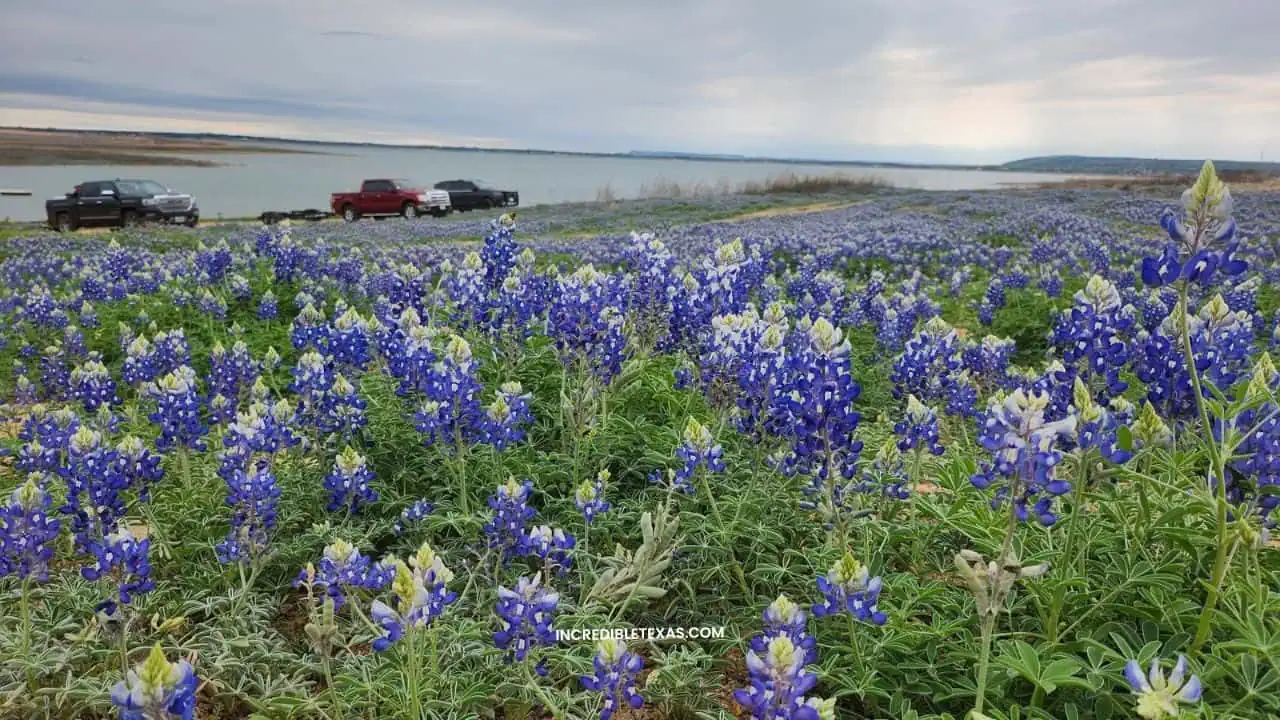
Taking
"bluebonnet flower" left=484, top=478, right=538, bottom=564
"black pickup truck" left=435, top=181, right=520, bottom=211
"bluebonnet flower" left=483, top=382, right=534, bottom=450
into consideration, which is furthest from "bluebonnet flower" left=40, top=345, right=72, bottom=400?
"black pickup truck" left=435, top=181, right=520, bottom=211

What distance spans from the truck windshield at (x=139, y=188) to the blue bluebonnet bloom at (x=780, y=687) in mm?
27859

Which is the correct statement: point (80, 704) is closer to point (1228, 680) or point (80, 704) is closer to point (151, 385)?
point (151, 385)

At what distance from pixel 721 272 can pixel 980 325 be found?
5.91 meters

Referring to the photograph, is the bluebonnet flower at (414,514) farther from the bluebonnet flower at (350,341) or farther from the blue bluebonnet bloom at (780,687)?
the blue bluebonnet bloom at (780,687)

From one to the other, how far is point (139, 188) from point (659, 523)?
27024mm

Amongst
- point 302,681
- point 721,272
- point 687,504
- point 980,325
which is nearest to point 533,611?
point 302,681

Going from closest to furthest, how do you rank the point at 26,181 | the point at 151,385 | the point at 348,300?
the point at 151,385 → the point at 348,300 → the point at 26,181

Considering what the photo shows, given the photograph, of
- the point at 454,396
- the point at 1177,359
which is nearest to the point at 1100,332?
the point at 1177,359

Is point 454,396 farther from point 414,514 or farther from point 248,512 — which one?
point 248,512

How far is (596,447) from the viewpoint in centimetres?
438

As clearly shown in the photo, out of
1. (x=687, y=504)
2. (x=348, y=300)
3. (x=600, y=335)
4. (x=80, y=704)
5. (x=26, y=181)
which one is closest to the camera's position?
(x=80, y=704)

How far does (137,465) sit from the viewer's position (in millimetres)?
3590

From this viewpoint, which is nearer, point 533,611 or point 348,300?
point 533,611

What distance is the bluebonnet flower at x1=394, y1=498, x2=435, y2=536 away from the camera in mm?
3672
